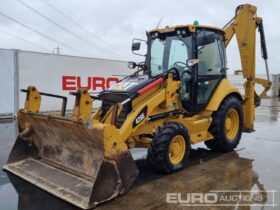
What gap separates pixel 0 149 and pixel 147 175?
12.0 feet

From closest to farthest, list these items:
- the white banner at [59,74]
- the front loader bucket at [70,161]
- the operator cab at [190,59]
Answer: the front loader bucket at [70,161]
the operator cab at [190,59]
the white banner at [59,74]

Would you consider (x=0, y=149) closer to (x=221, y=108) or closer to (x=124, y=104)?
(x=124, y=104)

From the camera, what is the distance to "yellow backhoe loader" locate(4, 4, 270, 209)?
4410mm

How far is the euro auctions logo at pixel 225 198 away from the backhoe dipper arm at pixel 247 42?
10.4 feet

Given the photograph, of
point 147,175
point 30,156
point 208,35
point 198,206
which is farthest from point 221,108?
point 30,156

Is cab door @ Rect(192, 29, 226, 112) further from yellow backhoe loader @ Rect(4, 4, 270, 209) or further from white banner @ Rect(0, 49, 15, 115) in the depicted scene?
white banner @ Rect(0, 49, 15, 115)

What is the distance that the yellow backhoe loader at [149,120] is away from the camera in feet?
14.5

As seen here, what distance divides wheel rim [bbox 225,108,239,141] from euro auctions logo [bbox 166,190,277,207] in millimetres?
2390

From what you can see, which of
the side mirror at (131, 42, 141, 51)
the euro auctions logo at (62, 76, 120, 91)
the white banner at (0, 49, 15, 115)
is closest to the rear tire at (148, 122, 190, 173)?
the side mirror at (131, 42, 141, 51)

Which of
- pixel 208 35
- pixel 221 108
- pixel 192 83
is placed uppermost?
pixel 208 35

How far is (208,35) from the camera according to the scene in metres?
5.94

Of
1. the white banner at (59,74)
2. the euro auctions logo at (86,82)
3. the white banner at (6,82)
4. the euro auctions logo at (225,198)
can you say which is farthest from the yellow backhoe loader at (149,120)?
the euro auctions logo at (86,82)

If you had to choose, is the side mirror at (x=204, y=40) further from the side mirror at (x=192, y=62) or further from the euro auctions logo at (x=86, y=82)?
the euro auctions logo at (x=86, y=82)

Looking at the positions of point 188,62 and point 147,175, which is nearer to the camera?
point 147,175
